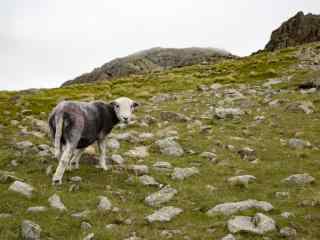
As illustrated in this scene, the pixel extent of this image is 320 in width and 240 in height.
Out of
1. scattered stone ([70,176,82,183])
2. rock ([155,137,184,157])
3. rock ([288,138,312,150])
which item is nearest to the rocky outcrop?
rock ([288,138,312,150])

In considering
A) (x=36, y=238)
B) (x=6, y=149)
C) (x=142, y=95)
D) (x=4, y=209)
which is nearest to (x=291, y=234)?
(x=36, y=238)

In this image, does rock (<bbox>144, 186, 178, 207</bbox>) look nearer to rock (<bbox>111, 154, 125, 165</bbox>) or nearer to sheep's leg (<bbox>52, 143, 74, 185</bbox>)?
sheep's leg (<bbox>52, 143, 74, 185</bbox>)

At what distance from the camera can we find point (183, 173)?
51.0 feet

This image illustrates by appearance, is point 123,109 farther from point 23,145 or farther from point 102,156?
point 23,145

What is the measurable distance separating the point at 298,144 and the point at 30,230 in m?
12.4

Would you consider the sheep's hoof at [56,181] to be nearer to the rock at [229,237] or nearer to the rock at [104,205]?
the rock at [104,205]

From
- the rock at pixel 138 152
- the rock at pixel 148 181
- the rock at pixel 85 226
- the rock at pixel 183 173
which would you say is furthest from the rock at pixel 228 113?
the rock at pixel 85 226

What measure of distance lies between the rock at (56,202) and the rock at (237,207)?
3.74 meters

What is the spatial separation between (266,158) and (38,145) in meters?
9.12

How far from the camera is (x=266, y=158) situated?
17.8 m

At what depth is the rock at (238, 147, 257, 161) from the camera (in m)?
17.9

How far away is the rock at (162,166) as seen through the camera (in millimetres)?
16250

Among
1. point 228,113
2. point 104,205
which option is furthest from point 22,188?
point 228,113

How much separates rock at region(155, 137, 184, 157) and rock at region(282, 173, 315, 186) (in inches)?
203
